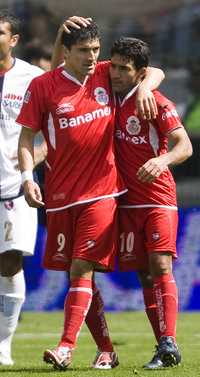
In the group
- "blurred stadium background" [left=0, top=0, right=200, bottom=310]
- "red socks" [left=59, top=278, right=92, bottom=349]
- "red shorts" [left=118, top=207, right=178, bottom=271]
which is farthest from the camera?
"blurred stadium background" [left=0, top=0, right=200, bottom=310]

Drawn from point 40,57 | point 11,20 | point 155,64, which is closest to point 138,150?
point 11,20

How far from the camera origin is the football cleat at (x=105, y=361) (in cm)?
789

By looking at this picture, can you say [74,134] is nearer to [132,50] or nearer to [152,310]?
[132,50]

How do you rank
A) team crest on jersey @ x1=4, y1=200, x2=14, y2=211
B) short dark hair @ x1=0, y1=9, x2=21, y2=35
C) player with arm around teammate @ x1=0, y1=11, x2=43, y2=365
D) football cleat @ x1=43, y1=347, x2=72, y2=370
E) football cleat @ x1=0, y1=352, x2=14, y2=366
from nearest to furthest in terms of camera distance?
football cleat @ x1=43, y1=347, x2=72, y2=370 < football cleat @ x1=0, y1=352, x2=14, y2=366 < player with arm around teammate @ x1=0, y1=11, x2=43, y2=365 < team crest on jersey @ x1=4, y1=200, x2=14, y2=211 < short dark hair @ x1=0, y1=9, x2=21, y2=35

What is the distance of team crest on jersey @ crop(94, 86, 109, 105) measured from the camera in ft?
25.5

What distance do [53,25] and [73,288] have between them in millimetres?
11139

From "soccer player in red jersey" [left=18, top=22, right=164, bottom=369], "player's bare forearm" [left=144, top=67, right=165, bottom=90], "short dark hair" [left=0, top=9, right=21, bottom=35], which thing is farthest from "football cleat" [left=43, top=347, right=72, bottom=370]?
"short dark hair" [left=0, top=9, right=21, bottom=35]

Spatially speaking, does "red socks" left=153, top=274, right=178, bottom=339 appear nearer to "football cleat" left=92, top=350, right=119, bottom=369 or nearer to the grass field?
the grass field

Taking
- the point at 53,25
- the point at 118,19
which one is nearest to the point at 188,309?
the point at 53,25

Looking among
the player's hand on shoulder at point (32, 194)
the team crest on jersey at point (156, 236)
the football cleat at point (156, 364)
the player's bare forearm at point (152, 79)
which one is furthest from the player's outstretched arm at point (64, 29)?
the football cleat at point (156, 364)

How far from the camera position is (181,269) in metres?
14.2

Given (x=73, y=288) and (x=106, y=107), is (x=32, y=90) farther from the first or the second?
(x=73, y=288)

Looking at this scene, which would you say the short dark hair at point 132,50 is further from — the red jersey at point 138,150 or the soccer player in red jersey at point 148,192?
the red jersey at point 138,150

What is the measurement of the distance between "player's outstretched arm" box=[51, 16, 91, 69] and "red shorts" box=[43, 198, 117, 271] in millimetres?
1116
